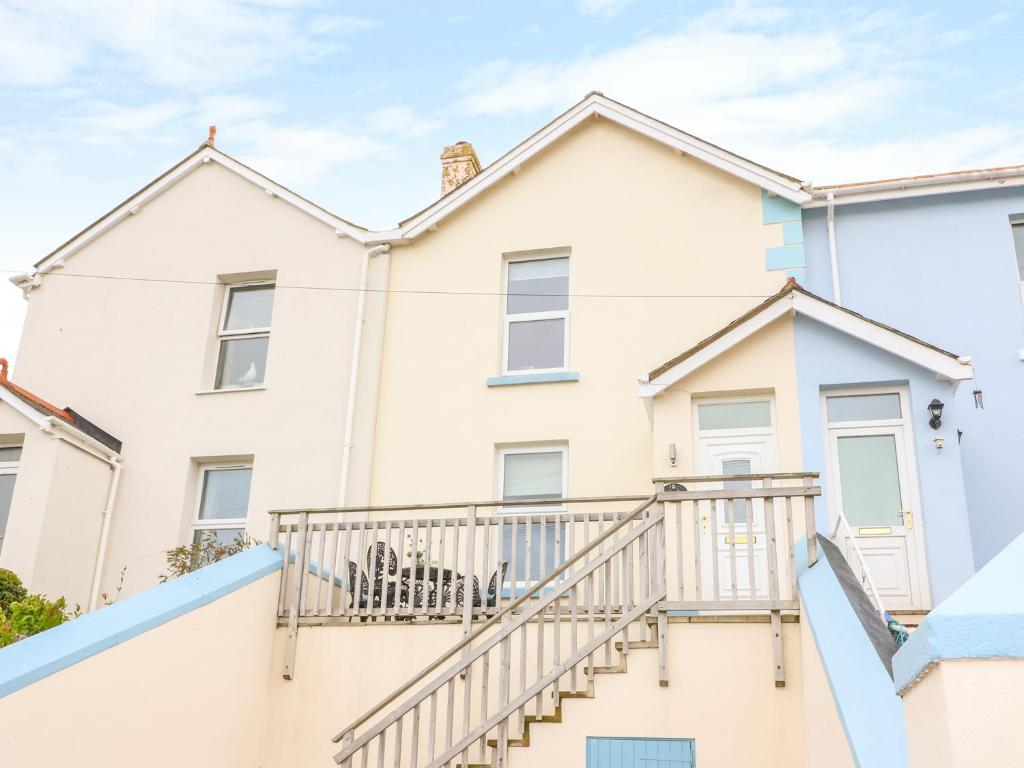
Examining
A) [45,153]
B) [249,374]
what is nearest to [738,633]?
[249,374]

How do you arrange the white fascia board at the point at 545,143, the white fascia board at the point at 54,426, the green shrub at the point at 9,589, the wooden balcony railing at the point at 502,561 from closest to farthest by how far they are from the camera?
the wooden balcony railing at the point at 502,561
the green shrub at the point at 9,589
the white fascia board at the point at 54,426
the white fascia board at the point at 545,143

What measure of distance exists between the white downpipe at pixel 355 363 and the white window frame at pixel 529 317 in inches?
68.2

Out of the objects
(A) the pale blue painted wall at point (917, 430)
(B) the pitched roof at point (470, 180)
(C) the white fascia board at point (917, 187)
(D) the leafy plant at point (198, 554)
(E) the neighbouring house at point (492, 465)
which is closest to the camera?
(E) the neighbouring house at point (492, 465)

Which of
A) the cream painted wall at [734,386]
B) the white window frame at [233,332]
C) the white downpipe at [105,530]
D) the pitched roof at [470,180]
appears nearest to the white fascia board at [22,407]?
the white downpipe at [105,530]

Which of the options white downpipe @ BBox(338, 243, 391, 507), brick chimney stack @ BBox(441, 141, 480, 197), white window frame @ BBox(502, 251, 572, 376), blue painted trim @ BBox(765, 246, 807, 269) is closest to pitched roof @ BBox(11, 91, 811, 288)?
white downpipe @ BBox(338, 243, 391, 507)

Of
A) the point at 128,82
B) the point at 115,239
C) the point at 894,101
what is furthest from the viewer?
the point at 115,239

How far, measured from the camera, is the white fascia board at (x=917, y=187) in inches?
461

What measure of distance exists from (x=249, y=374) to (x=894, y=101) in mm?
8549

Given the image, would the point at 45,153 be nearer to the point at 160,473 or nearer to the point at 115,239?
the point at 115,239

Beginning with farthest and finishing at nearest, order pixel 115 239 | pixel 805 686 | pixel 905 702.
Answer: pixel 115 239 → pixel 805 686 → pixel 905 702

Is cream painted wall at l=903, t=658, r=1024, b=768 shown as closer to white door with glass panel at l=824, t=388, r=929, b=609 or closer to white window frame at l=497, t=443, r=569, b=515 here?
white door with glass panel at l=824, t=388, r=929, b=609

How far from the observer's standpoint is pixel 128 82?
1316cm

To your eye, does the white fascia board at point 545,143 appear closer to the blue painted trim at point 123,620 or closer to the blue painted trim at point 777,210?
the blue painted trim at point 777,210

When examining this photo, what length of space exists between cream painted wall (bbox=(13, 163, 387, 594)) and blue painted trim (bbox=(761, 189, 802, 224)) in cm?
491
